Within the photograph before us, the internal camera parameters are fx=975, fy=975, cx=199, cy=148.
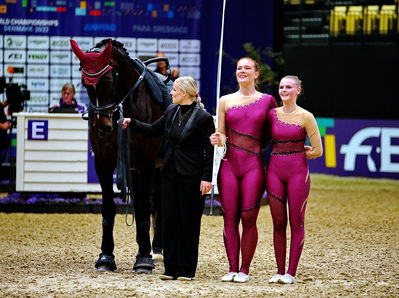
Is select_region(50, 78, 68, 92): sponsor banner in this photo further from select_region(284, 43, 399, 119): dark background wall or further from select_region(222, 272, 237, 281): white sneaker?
select_region(222, 272, 237, 281): white sneaker

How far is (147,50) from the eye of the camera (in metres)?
16.2

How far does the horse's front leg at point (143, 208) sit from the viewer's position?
809 centimetres

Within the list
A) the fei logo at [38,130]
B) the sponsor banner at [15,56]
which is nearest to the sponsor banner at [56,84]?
the sponsor banner at [15,56]

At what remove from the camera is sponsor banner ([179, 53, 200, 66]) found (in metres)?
16.2

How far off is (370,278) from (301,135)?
1350mm

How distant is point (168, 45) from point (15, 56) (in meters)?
2.50

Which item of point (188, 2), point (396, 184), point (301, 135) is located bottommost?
point (396, 184)

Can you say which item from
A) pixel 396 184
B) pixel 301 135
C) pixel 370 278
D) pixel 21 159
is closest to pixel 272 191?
pixel 301 135

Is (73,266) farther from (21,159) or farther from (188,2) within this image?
(188,2)

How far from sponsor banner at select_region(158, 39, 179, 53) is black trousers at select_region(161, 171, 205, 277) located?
8723 millimetres

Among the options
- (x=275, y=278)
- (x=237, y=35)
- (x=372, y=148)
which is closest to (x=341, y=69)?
(x=372, y=148)

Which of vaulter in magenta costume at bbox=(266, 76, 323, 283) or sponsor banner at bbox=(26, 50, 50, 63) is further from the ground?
sponsor banner at bbox=(26, 50, 50, 63)

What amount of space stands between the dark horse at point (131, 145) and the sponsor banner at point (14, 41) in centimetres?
786

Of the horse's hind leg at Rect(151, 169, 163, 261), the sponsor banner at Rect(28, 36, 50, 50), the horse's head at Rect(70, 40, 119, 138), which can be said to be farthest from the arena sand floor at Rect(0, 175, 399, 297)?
the sponsor banner at Rect(28, 36, 50, 50)
